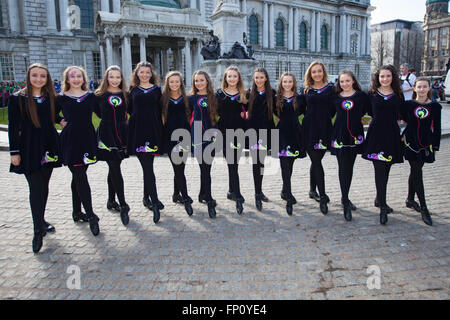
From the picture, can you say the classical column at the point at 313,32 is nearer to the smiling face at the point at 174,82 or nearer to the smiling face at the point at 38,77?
the smiling face at the point at 174,82

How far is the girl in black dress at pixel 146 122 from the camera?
5.46 m

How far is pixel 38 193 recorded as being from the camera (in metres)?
4.82

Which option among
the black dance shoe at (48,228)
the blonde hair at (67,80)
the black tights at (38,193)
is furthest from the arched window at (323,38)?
the black tights at (38,193)

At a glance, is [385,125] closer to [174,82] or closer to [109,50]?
[174,82]

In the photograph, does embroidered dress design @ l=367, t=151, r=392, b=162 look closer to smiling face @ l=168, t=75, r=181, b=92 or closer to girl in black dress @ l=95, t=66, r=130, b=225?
smiling face @ l=168, t=75, r=181, b=92

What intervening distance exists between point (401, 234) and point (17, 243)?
17.2ft

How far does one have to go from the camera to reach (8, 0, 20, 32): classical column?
3650 centimetres

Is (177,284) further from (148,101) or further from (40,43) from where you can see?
(40,43)

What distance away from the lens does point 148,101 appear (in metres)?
5.48

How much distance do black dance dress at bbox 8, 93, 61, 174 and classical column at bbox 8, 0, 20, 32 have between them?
39604 mm

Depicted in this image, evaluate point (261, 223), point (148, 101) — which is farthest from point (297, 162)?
point (148, 101)

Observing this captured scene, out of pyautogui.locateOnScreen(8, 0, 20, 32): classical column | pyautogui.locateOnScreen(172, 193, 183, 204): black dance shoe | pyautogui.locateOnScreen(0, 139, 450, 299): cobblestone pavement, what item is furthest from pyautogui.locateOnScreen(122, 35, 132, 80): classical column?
pyautogui.locateOnScreen(172, 193, 183, 204): black dance shoe

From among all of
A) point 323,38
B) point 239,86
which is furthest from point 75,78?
point 323,38

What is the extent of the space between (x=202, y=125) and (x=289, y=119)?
1429 millimetres
